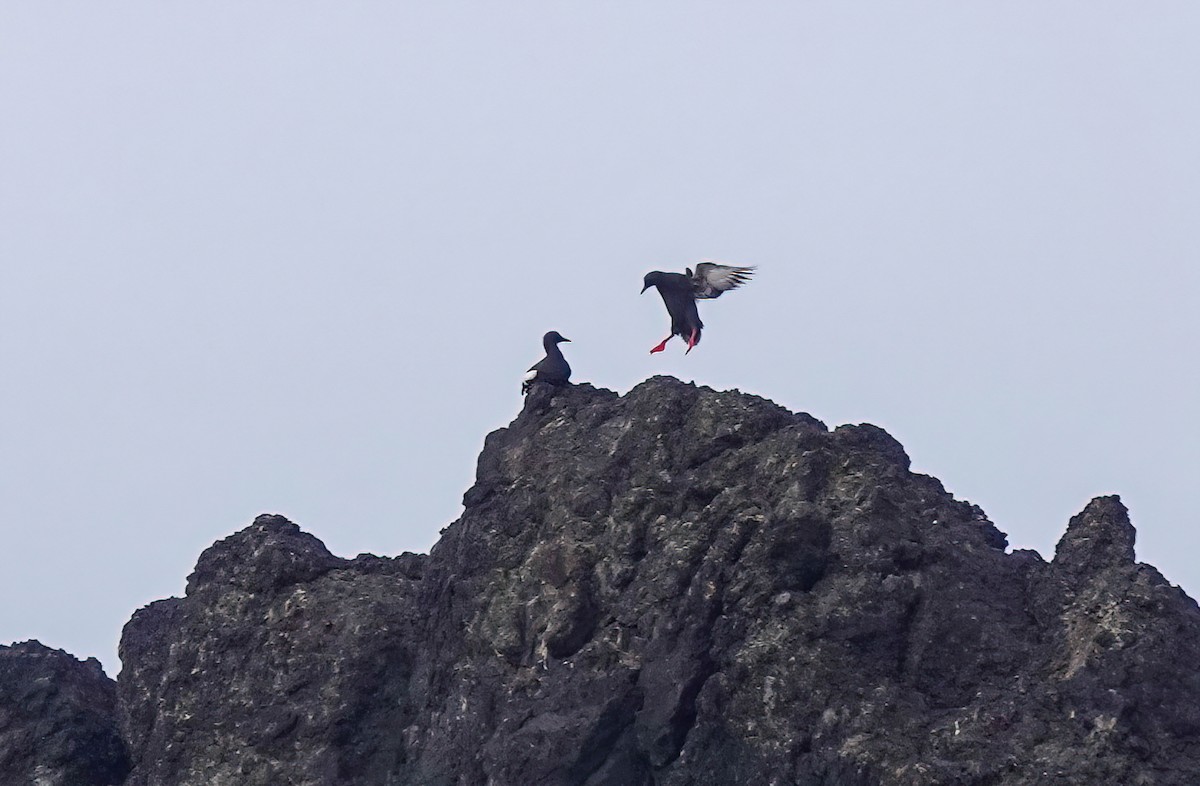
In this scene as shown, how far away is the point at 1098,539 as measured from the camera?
59.4 feet

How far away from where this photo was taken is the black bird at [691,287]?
80.2ft

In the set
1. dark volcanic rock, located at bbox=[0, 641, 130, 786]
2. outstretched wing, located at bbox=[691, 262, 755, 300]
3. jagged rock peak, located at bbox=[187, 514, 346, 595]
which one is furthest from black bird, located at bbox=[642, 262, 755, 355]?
dark volcanic rock, located at bbox=[0, 641, 130, 786]

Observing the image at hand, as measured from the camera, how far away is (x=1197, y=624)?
645 inches

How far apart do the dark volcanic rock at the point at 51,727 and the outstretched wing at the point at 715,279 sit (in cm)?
1100

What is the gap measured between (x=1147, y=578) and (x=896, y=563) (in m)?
2.80

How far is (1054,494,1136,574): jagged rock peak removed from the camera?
58.6 ft

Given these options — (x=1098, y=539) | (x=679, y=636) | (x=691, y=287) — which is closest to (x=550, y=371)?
(x=691, y=287)

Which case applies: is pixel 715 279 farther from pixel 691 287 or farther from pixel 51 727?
pixel 51 727

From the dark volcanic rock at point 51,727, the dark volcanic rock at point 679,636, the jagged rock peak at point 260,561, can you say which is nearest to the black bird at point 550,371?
the dark volcanic rock at point 679,636

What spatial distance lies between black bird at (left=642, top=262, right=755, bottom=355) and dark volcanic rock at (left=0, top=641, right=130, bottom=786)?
10.6 meters

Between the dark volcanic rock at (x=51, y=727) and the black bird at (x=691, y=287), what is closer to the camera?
the dark volcanic rock at (x=51, y=727)

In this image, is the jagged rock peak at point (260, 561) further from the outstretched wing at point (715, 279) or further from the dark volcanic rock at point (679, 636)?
the outstretched wing at point (715, 279)

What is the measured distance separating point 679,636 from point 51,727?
8955mm

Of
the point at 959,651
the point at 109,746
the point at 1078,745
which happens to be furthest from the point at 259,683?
the point at 1078,745
